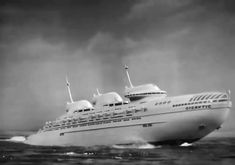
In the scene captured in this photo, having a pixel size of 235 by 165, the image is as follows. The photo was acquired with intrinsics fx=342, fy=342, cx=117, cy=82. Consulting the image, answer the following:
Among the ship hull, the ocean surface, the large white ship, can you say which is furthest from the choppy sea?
the large white ship

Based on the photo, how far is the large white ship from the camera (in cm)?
5809

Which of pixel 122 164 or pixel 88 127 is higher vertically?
pixel 88 127

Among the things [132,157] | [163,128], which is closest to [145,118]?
[163,128]

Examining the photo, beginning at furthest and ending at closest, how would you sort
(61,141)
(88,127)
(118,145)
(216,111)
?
(61,141) < (88,127) < (118,145) < (216,111)

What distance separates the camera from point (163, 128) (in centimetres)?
6006

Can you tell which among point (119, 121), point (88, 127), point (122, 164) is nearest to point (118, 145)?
point (119, 121)

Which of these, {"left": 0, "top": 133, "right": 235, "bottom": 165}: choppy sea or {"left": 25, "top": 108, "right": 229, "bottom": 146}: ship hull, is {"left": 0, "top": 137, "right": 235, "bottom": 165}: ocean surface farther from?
{"left": 25, "top": 108, "right": 229, "bottom": 146}: ship hull

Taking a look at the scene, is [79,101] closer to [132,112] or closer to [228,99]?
[132,112]

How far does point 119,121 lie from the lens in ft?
217

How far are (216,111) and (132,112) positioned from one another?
1550 cm

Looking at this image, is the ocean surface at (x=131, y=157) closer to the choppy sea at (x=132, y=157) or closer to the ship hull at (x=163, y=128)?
the choppy sea at (x=132, y=157)

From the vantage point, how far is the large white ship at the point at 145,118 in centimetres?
5809

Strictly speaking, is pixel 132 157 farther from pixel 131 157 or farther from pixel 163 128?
pixel 163 128

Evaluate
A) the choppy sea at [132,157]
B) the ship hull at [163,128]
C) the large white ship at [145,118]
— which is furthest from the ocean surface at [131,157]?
the large white ship at [145,118]
